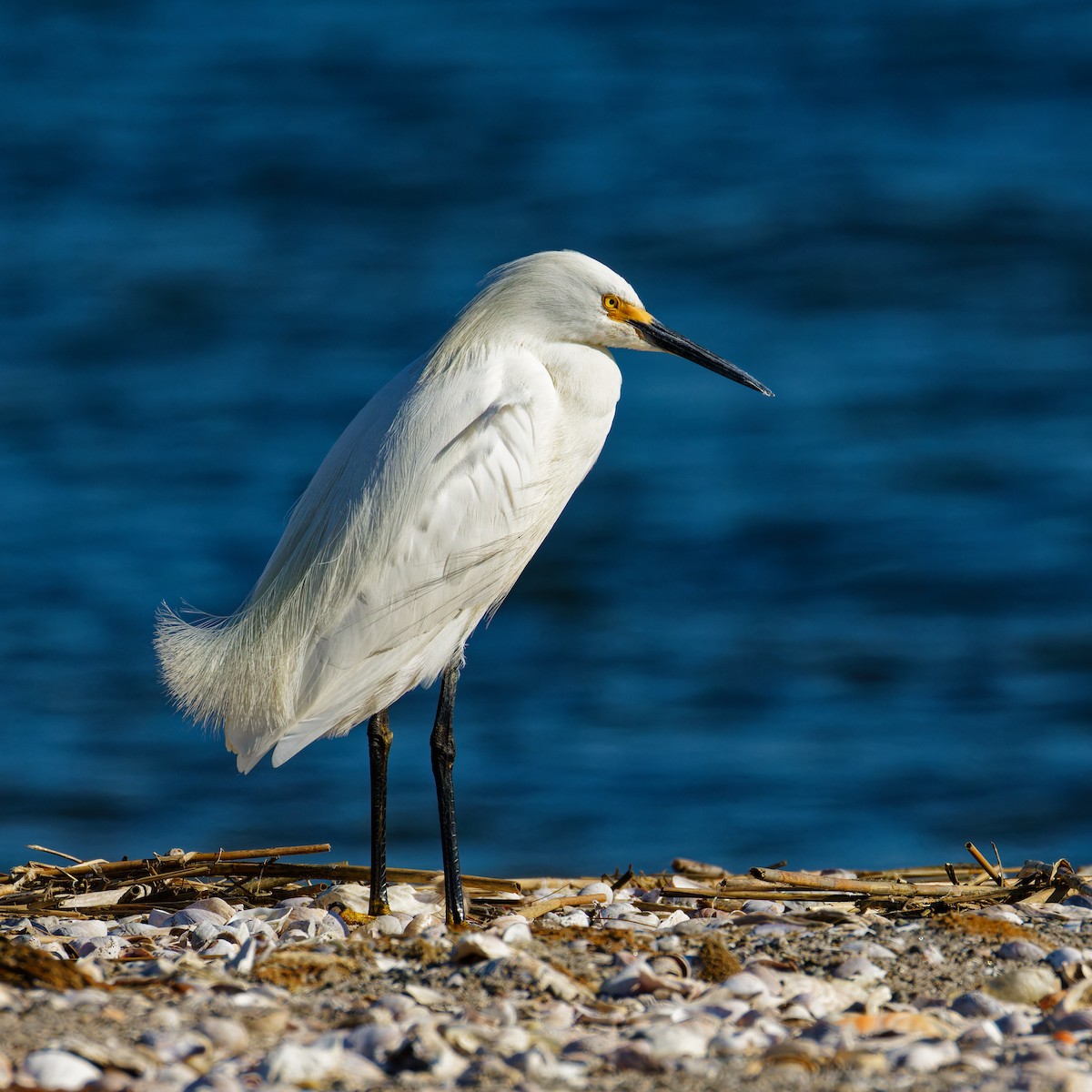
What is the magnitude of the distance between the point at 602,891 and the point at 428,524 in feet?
3.45

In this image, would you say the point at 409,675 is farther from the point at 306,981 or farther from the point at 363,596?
the point at 306,981

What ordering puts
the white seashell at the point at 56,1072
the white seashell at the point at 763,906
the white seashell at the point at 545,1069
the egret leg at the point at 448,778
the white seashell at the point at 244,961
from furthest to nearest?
the egret leg at the point at 448,778 < the white seashell at the point at 763,906 < the white seashell at the point at 244,961 < the white seashell at the point at 545,1069 < the white seashell at the point at 56,1072

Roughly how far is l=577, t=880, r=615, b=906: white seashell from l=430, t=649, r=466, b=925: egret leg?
33 cm

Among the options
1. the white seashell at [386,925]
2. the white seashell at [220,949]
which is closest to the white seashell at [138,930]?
the white seashell at [220,949]

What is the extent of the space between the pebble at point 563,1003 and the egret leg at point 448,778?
260 millimetres

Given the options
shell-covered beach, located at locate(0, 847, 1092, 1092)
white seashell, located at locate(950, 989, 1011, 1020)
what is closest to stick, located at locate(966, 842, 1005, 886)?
shell-covered beach, located at locate(0, 847, 1092, 1092)

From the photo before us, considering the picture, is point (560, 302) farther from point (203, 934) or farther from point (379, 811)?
point (203, 934)

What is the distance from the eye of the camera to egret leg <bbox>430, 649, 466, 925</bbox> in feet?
12.4

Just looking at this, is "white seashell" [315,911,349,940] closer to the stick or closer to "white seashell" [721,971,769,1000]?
"white seashell" [721,971,769,1000]

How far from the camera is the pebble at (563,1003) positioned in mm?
2260

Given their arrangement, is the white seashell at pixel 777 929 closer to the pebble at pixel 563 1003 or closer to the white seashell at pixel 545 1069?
the pebble at pixel 563 1003

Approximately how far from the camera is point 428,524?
152 inches

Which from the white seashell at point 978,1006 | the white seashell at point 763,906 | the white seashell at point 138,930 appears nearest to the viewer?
the white seashell at point 978,1006

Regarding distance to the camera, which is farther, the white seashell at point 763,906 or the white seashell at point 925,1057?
the white seashell at point 763,906
